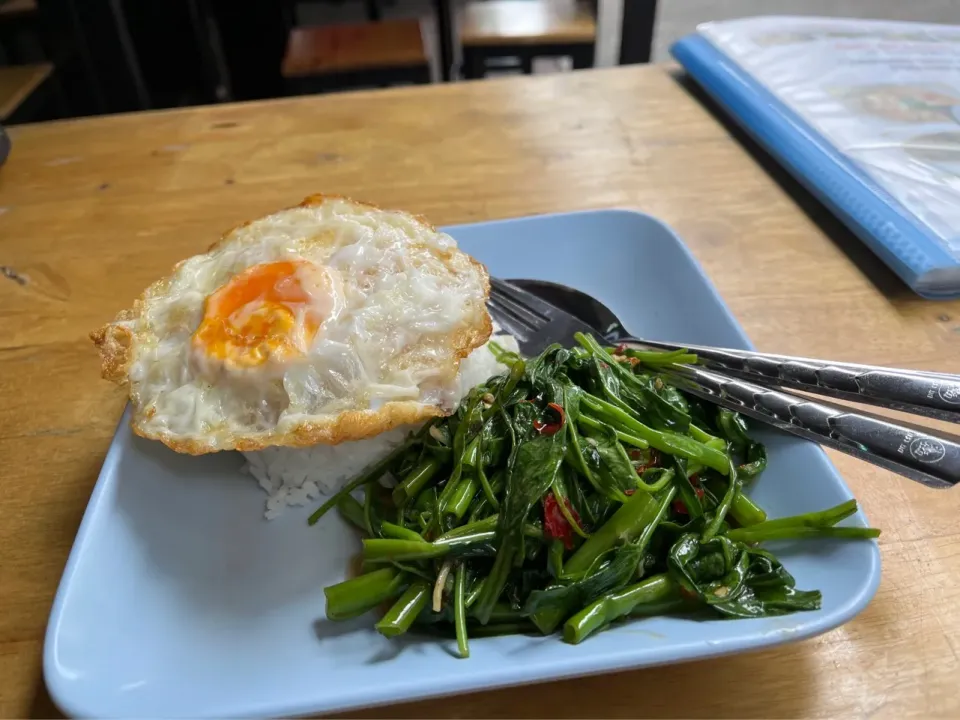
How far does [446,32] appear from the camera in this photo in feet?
18.8

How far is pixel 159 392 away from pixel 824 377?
4.55ft

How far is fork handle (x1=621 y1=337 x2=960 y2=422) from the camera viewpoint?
1.37 meters

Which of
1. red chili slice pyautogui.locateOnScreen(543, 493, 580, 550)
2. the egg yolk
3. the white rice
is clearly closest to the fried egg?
the egg yolk

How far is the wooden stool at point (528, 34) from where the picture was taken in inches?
193

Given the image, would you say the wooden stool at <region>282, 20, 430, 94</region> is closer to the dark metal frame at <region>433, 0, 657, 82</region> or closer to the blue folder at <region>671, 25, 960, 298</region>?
the dark metal frame at <region>433, 0, 657, 82</region>

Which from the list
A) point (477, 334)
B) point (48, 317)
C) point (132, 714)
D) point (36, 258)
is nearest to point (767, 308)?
point (477, 334)

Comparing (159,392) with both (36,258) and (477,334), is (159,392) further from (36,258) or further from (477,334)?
(36,258)

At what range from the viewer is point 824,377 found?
4.84 ft

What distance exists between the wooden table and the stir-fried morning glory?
145 mm

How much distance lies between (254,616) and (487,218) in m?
1.58

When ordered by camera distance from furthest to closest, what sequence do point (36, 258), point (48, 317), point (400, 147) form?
point (400, 147), point (36, 258), point (48, 317)

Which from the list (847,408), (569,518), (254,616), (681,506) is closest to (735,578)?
(681,506)

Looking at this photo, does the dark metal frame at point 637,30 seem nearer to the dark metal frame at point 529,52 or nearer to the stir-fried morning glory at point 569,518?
the dark metal frame at point 529,52

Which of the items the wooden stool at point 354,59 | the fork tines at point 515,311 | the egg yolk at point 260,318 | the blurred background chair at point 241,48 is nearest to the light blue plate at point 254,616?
the egg yolk at point 260,318
